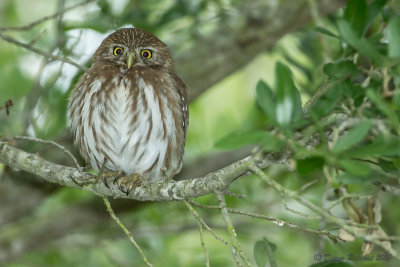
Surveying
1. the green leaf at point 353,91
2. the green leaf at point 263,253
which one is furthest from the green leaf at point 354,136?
the green leaf at point 263,253

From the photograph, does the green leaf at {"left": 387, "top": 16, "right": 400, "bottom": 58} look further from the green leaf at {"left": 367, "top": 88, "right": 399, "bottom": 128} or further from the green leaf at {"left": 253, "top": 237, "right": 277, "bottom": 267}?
the green leaf at {"left": 253, "top": 237, "right": 277, "bottom": 267}

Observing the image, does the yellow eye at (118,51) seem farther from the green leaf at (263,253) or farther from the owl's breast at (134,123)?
the green leaf at (263,253)

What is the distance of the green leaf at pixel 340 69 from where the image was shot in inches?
88.2

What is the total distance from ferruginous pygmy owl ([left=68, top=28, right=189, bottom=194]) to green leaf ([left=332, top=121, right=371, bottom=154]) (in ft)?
6.40

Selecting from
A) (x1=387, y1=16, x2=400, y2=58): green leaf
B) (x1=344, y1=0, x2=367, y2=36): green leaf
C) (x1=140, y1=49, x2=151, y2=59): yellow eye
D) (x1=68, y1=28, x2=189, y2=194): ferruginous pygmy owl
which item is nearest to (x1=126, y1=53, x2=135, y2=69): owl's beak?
(x1=68, y1=28, x2=189, y2=194): ferruginous pygmy owl

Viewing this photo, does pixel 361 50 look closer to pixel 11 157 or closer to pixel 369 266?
pixel 11 157

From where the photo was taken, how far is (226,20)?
5234 mm

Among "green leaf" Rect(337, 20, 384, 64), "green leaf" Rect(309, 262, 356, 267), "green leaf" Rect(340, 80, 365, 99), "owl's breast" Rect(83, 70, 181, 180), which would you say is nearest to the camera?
"green leaf" Rect(337, 20, 384, 64)

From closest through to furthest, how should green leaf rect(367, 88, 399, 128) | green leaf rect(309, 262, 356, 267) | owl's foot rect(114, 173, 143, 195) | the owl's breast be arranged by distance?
green leaf rect(367, 88, 399, 128)
green leaf rect(309, 262, 356, 267)
owl's foot rect(114, 173, 143, 195)
the owl's breast

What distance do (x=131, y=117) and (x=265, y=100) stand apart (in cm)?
197

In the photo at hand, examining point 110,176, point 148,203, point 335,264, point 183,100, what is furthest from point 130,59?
point 335,264

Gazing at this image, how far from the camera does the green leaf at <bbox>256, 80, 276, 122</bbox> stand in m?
1.90

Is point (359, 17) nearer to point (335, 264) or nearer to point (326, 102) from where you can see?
point (326, 102)

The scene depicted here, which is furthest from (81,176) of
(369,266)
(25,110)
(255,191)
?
(369,266)
